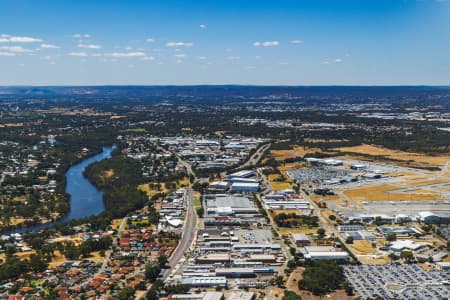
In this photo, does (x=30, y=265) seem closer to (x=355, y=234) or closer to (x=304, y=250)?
(x=304, y=250)

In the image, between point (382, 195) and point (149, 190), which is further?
point (149, 190)

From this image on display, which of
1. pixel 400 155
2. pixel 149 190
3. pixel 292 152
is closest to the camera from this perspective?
pixel 149 190

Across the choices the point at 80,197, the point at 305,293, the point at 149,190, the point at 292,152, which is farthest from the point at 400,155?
the point at 305,293

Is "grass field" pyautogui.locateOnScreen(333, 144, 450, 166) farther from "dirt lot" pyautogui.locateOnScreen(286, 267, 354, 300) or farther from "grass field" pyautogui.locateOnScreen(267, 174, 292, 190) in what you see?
"dirt lot" pyautogui.locateOnScreen(286, 267, 354, 300)

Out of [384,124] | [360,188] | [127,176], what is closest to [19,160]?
[127,176]

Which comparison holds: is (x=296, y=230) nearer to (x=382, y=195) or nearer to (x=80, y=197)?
(x=382, y=195)

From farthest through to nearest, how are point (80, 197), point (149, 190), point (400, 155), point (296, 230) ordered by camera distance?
point (400, 155) → point (149, 190) → point (80, 197) → point (296, 230)

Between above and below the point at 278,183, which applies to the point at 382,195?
above

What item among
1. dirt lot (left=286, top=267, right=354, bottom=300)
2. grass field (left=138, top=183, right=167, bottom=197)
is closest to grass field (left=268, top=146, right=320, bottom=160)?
grass field (left=138, top=183, right=167, bottom=197)
